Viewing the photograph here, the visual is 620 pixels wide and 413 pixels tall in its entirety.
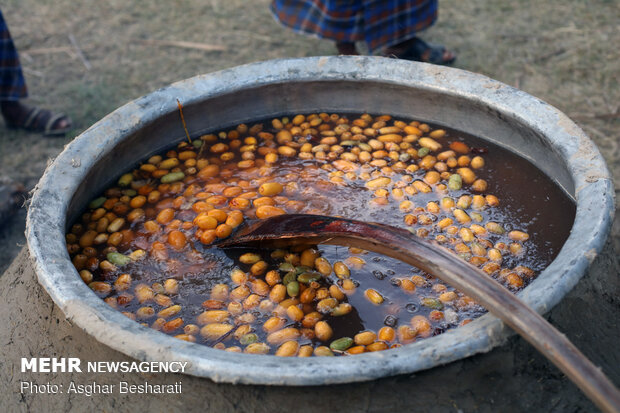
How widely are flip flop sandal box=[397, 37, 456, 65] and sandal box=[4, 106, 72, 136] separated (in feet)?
6.35

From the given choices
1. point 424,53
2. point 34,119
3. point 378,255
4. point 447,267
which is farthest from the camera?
point 424,53

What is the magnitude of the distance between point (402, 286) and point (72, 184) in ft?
2.54

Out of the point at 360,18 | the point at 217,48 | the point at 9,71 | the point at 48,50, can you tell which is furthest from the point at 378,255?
the point at 48,50

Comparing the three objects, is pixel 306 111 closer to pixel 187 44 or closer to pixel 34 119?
pixel 34 119

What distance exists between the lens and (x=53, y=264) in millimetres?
1110

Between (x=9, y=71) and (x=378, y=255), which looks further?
(x=9, y=71)

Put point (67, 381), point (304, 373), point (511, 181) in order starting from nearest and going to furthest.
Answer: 1. point (304, 373)
2. point (67, 381)
3. point (511, 181)

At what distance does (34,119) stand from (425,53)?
2.22m

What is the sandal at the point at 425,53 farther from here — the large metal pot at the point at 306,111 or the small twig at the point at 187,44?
the large metal pot at the point at 306,111

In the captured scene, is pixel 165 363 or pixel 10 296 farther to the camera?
pixel 10 296

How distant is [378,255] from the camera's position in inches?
54.8

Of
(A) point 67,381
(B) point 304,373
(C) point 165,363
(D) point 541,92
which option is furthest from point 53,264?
(D) point 541,92

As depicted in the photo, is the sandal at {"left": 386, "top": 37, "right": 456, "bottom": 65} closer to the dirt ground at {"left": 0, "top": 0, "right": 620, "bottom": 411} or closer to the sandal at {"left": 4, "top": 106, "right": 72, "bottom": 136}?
the dirt ground at {"left": 0, "top": 0, "right": 620, "bottom": 411}

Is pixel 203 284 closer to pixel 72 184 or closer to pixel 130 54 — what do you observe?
pixel 72 184
